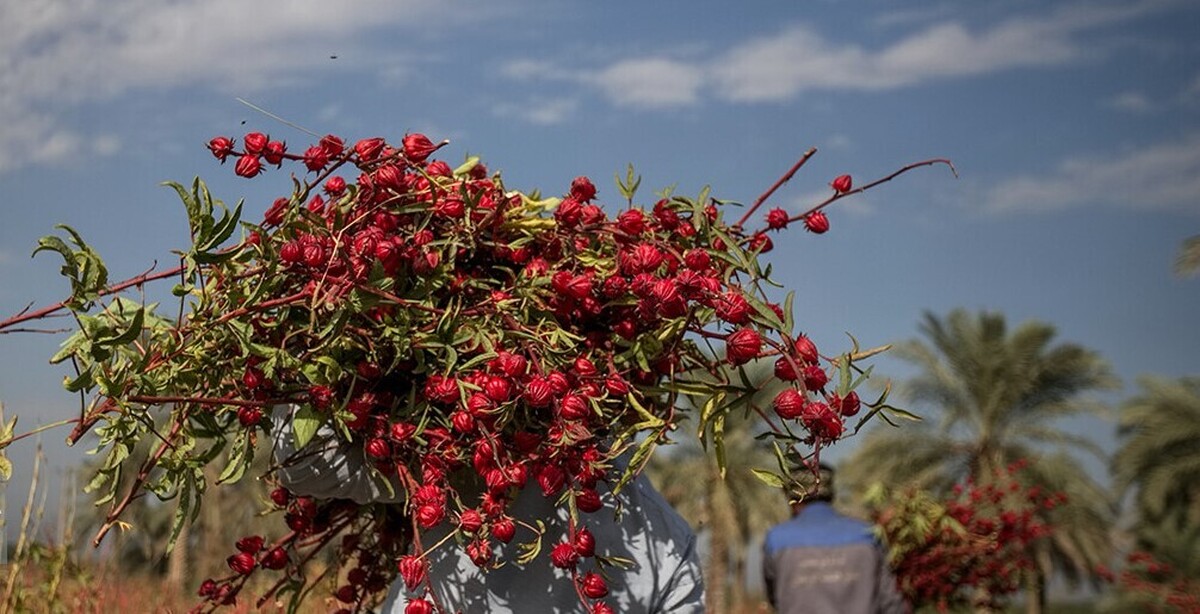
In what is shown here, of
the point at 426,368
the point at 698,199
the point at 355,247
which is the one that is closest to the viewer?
the point at 355,247

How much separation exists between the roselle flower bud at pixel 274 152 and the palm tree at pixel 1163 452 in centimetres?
2784

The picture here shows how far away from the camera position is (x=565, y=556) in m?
2.78

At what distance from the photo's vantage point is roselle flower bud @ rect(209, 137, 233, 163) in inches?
113

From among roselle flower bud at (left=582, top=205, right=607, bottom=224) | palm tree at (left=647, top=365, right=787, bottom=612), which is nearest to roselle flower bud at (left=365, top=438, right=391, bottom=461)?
roselle flower bud at (left=582, top=205, right=607, bottom=224)

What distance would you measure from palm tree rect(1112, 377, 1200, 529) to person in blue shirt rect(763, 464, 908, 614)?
908 inches

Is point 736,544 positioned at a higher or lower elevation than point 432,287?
higher

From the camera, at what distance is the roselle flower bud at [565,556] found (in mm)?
2783

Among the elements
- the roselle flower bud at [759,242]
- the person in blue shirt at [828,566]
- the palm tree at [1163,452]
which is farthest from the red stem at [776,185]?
the palm tree at [1163,452]

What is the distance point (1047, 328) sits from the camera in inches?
1096

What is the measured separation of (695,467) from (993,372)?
6936 mm

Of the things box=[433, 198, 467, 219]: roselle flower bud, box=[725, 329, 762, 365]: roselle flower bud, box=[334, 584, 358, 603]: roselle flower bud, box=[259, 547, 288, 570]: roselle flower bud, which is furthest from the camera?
box=[334, 584, 358, 603]: roselle flower bud

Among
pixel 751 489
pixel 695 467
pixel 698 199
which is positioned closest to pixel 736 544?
pixel 751 489

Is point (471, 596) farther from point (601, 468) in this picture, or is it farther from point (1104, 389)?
point (1104, 389)

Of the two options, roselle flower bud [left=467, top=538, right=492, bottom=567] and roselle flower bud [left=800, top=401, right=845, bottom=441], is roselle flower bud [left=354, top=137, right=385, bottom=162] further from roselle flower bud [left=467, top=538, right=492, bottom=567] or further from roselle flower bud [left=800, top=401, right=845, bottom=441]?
roselle flower bud [left=800, top=401, right=845, bottom=441]
